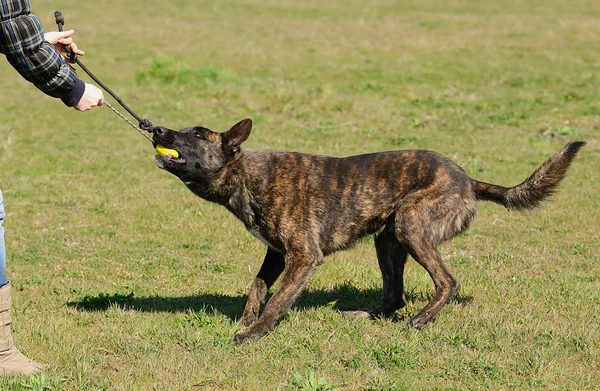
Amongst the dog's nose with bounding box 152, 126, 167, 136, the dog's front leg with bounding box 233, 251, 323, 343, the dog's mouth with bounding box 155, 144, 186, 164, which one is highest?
the dog's nose with bounding box 152, 126, 167, 136

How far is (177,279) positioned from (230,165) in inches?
68.0

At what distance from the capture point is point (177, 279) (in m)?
7.84

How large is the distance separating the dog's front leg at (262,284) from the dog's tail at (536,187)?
1.85m

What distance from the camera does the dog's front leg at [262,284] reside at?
6660 millimetres

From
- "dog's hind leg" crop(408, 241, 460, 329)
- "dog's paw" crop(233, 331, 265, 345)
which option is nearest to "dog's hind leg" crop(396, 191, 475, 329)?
"dog's hind leg" crop(408, 241, 460, 329)

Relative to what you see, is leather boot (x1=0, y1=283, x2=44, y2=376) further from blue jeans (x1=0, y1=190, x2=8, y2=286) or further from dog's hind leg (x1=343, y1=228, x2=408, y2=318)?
dog's hind leg (x1=343, y1=228, x2=408, y2=318)

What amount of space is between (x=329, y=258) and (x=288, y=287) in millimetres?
2016

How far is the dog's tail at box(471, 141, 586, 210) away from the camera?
21.7 ft

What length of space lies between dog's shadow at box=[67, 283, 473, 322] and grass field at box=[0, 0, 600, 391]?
0.03m

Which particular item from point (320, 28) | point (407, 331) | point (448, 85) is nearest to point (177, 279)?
point (407, 331)

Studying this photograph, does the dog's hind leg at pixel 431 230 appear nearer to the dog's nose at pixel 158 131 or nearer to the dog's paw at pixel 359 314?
the dog's paw at pixel 359 314

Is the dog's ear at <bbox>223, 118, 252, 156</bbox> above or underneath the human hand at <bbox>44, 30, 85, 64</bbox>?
underneath

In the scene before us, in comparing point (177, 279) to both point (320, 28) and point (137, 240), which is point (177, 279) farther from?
point (320, 28)

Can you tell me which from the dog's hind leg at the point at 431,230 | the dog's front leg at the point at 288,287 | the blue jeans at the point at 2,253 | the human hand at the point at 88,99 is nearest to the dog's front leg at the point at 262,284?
the dog's front leg at the point at 288,287
